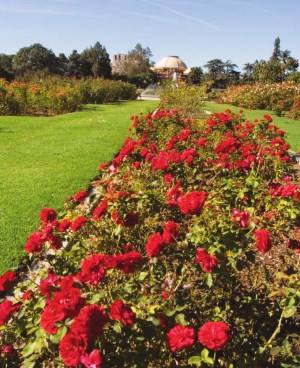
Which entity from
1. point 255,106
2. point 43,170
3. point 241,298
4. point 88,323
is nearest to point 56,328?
point 88,323

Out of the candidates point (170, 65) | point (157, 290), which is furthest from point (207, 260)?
point (170, 65)

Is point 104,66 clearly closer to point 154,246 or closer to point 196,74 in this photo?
point 196,74

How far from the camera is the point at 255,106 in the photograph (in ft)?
85.5

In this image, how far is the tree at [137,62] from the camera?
217 ft

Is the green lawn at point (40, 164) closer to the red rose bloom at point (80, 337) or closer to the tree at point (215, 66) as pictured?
the red rose bloom at point (80, 337)

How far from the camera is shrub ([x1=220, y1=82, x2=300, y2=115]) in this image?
22.1 m

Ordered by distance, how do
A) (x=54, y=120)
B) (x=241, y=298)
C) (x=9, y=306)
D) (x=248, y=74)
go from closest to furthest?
(x=9, y=306) < (x=241, y=298) < (x=54, y=120) < (x=248, y=74)

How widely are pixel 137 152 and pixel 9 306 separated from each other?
3031 millimetres

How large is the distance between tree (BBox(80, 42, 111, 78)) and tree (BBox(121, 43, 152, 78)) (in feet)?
12.4

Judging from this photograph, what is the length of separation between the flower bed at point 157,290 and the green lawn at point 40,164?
3.66 ft

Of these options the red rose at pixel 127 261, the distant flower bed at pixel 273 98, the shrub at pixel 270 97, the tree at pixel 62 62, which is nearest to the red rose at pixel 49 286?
the red rose at pixel 127 261

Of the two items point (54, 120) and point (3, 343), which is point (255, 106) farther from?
point (3, 343)

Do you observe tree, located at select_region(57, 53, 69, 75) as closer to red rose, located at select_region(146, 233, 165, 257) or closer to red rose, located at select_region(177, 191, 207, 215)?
red rose, located at select_region(177, 191, 207, 215)

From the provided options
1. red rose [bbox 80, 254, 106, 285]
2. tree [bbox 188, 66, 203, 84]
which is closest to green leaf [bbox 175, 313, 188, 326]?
red rose [bbox 80, 254, 106, 285]
